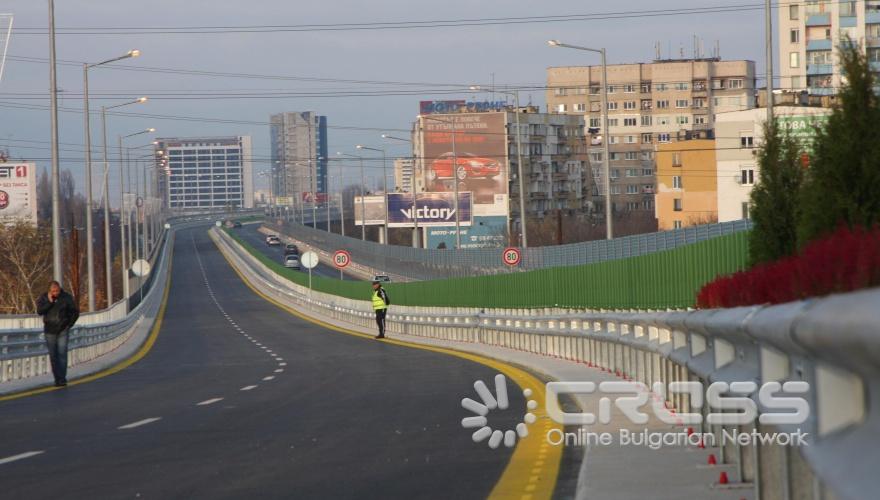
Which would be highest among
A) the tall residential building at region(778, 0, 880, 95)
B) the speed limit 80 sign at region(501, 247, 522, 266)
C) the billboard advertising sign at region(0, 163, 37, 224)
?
the tall residential building at region(778, 0, 880, 95)

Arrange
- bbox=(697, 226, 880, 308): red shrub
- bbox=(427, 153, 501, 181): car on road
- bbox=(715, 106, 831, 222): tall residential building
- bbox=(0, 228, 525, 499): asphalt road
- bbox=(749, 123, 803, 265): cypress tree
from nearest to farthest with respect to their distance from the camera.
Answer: bbox=(697, 226, 880, 308): red shrub
bbox=(0, 228, 525, 499): asphalt road
bbox=(749, 123, 803, 265): cypress tree
bbox=(715, 106, 831, 222): tall residential building
bbox=(427, 153, 501, 181): car on road

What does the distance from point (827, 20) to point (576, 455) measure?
134m

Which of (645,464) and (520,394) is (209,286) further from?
(645,464)

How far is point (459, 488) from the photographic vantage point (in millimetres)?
10305

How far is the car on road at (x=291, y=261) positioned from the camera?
510ft

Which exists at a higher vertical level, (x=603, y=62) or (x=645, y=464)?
(x=603, y=62)

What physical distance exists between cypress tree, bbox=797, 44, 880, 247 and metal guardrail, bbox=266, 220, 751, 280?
11.1 metres

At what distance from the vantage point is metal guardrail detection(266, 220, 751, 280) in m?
34.6

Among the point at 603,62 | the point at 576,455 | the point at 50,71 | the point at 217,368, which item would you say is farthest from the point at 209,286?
the point at 576,455

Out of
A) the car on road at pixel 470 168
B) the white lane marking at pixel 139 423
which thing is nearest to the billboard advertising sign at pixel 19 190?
the white lane marking at pixel 139 423

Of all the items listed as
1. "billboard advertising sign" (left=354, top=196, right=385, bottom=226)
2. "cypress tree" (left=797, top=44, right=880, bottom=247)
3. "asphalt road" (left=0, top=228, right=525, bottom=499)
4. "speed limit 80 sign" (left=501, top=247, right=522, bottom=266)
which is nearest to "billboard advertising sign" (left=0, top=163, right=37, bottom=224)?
"speed limit 80 sign" (left=501, top=247, right=522, bottom=266)

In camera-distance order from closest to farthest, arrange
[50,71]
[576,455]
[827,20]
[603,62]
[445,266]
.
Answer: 1. [576,455]
2. [50,71]
3. [603,62]
4. [445,266]
5. [827,20]

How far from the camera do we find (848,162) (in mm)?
10531

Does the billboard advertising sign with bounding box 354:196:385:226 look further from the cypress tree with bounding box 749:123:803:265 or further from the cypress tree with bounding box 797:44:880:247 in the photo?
the cypress tree with bounding box 797:44:880:247
